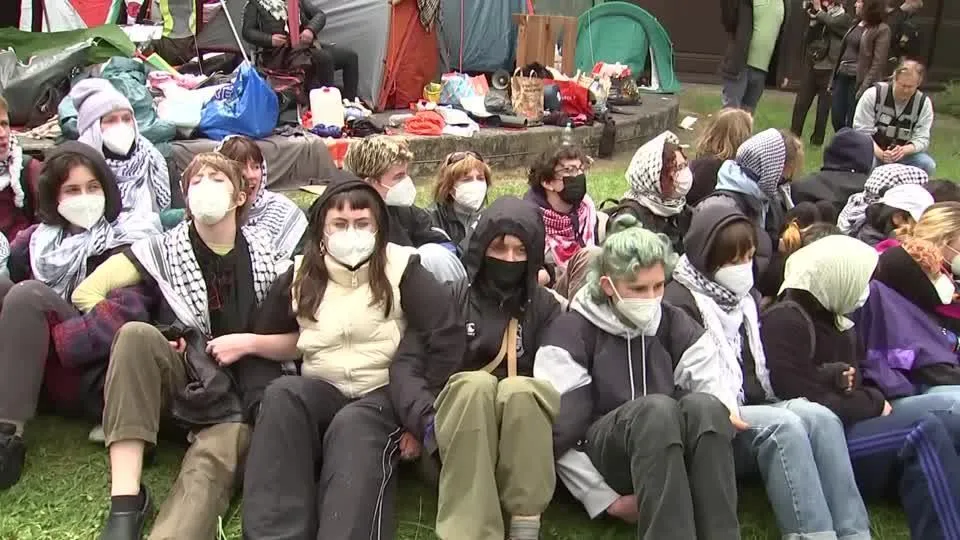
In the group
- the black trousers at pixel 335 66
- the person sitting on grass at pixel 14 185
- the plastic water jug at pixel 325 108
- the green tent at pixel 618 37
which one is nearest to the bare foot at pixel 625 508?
the person sitting on grass at pixel 14 185

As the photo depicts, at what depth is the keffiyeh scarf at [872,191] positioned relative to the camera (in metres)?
5.05

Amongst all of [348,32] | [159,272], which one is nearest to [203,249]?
[159,272]

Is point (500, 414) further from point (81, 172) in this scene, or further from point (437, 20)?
point (437, 20)

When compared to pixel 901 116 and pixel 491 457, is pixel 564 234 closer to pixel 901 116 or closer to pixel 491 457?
pixel 491 457

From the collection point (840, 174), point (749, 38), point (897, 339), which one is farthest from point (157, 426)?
point (749, 38)

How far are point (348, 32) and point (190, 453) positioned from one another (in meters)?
7.03

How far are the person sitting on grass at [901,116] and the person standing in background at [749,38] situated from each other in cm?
261

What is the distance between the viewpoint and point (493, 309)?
3.44m

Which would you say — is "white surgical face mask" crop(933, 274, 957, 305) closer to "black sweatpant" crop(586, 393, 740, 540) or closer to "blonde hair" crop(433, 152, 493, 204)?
"black sweatpant" crop(586, 393, 740, 540)

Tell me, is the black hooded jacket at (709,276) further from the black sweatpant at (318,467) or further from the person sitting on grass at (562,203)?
the black sweatpant at (318,467)

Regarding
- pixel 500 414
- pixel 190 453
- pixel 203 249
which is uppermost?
pixel 203 249

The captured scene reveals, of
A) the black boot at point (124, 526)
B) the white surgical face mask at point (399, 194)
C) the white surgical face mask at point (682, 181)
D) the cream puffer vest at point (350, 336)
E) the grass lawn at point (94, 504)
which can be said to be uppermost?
the white surgical face mask at point (682, 181)

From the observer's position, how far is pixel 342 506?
2875 millimetres

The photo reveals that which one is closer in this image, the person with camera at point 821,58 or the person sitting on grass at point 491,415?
the person sitting on grass at point 491,415
